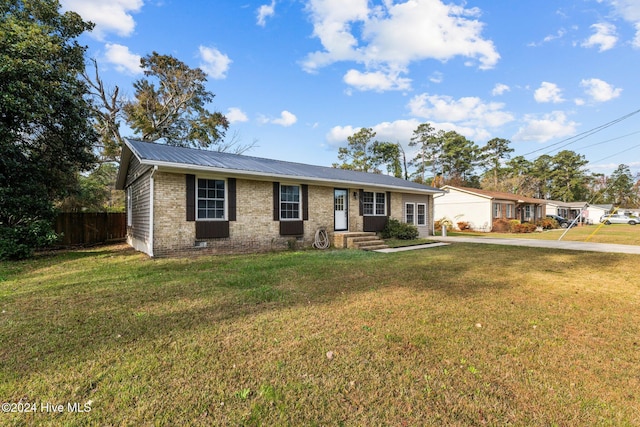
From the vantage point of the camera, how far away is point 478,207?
22.8 meters

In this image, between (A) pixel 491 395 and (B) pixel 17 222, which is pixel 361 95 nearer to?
(B) pixel 17 222

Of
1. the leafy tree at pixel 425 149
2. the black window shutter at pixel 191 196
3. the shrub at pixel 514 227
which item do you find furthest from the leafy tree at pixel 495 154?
the black window shutter at pixel 191 196

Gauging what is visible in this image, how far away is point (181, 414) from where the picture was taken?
189 cm

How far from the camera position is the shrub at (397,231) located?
13540mm

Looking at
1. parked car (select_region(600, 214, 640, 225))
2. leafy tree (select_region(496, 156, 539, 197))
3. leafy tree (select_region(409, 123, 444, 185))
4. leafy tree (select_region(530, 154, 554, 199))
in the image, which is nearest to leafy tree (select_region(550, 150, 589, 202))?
leafy tree (select_region(530, 154, 554, 199))

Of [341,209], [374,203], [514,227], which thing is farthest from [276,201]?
[514,227]

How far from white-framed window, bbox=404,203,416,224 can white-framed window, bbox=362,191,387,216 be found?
1814 millimetres

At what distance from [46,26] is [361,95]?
16.2 metres

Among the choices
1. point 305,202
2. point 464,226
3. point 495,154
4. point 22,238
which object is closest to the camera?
point 22,238

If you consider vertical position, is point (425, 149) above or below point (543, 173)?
above

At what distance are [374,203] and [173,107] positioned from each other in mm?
17057

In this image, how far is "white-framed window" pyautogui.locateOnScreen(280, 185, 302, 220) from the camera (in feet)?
34.8

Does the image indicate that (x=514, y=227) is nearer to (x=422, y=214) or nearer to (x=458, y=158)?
(x=422, y=214)

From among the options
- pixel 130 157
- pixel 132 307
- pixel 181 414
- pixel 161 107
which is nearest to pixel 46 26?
pixel 130 157
